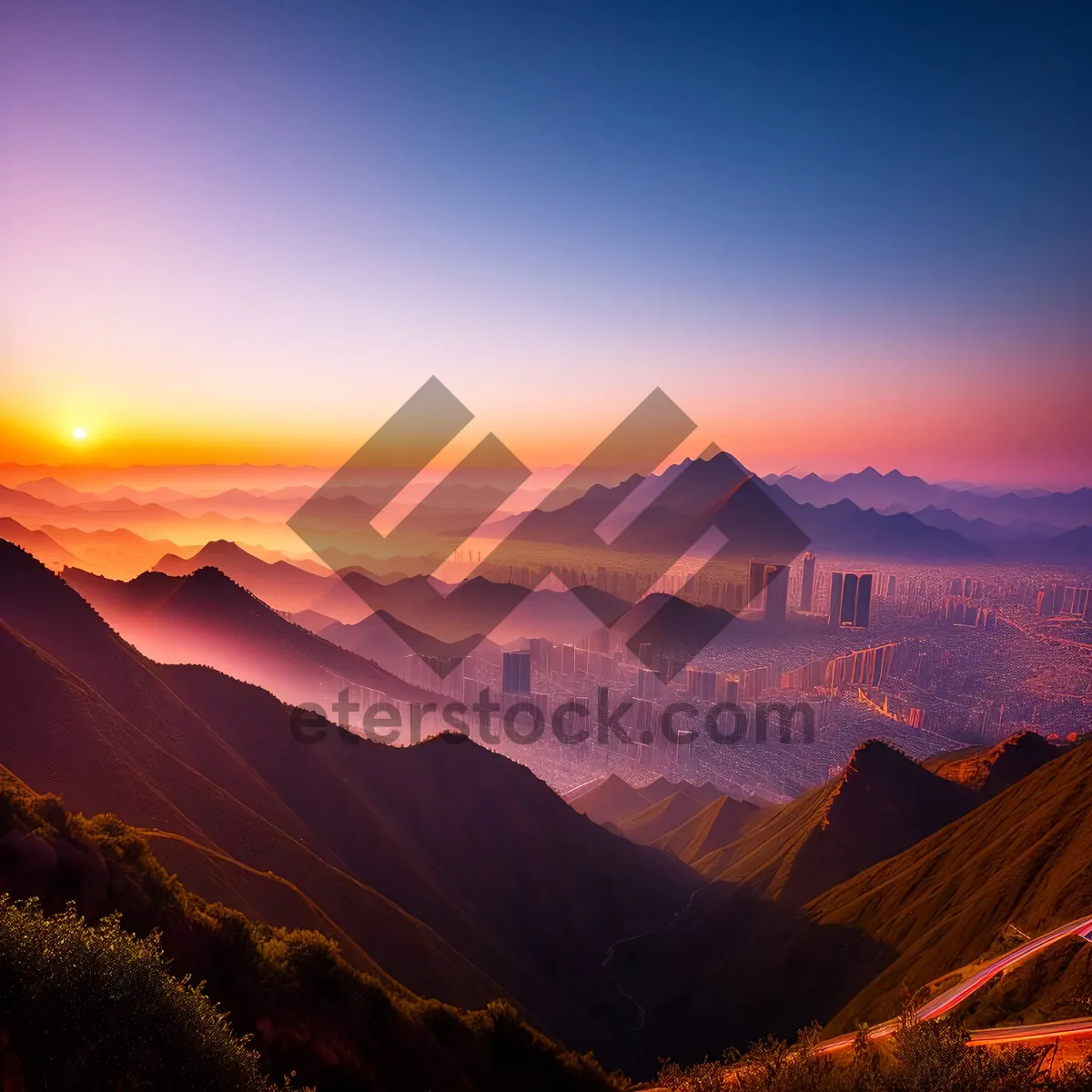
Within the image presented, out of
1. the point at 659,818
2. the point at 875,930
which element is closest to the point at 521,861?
the point at 875,930

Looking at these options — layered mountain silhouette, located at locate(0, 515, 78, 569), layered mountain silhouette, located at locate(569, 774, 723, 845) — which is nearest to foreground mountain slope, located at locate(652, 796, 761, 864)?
layered mountain silhouette, located at locate(569, 774, 723, 845)

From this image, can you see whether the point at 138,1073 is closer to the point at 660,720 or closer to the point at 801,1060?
the point at 801,1060

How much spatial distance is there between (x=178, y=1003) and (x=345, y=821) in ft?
116

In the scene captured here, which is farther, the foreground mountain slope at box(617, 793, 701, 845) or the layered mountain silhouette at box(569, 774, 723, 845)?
the layered mountain silhouette at box(569, 774, 723, 845)

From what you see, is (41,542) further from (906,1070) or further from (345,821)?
(906,1070)

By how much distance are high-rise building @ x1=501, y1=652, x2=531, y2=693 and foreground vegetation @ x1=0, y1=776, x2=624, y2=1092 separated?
128738 millimetres

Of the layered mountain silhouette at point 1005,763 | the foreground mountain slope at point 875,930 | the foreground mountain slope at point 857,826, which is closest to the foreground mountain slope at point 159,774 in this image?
the foreground mountain slope at point 875,930

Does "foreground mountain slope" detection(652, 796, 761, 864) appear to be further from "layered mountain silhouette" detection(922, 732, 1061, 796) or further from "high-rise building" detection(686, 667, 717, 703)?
"high-rise building" detection(686, 667, 717, 703)

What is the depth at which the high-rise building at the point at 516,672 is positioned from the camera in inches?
6137

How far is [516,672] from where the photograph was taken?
16088cm

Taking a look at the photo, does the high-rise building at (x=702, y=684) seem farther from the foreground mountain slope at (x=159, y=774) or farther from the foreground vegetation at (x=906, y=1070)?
the foreground vegetation at (x=906, y=1070)

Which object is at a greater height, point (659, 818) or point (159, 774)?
point (159, 774)

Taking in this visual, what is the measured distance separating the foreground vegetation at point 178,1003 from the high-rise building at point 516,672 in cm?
12874

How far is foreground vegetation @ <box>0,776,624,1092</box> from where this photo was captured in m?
11.7
